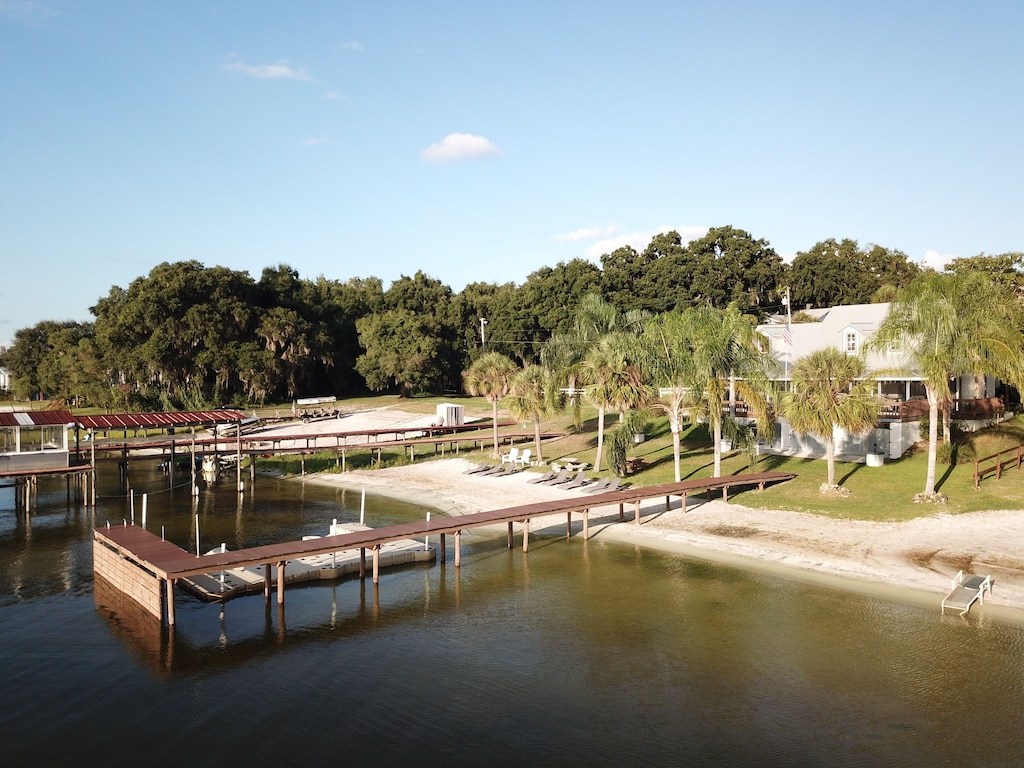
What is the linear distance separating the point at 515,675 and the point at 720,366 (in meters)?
19.3

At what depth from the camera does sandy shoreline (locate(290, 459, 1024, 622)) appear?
20969 millimetres

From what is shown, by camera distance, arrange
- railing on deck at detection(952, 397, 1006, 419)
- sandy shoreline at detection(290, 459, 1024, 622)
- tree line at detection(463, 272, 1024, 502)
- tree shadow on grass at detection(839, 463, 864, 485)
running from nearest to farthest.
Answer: sandy shoreline at detection(290, 459, 1024, 622) → tree line at detection(463, 272, 1024, 502) → tree shadow on grass at detection(839, 463, 864, 485) → railing on deck at detection(952, 397, 1006, 419)

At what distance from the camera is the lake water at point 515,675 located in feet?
42.5

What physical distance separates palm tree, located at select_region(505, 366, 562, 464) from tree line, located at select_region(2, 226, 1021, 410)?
32.0 m

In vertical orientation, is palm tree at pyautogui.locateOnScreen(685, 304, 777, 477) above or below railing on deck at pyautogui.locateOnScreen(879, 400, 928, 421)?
above

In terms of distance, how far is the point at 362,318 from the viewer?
8562cm

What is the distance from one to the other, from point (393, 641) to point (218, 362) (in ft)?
189

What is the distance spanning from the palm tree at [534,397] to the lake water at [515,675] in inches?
746

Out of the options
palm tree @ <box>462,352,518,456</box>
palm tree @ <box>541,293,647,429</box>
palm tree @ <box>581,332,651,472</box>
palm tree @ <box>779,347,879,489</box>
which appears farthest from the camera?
palm tree @ <box>541,293,647,429</box>

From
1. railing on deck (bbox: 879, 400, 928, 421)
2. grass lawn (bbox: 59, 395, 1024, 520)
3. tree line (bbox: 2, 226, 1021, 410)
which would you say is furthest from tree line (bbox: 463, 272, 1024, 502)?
tree line (bbox: 2, 226, 1021, 410)

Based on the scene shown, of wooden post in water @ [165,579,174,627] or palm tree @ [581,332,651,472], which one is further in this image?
palm tree @ [581,332,651,472]

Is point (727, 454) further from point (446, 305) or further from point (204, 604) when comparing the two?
point (446, 305)

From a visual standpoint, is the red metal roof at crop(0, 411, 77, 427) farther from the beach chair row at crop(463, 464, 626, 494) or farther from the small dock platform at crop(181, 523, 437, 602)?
the beach chair row at crop(463, 464, 626, 494)

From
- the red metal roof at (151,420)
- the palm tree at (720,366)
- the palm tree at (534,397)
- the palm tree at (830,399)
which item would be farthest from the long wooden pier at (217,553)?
the palm tree at (534,397)
